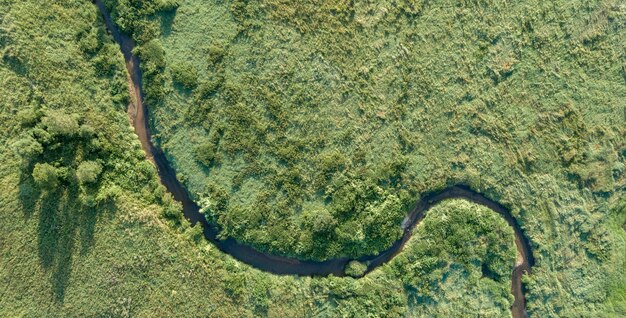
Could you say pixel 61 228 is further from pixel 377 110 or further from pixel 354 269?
pixel 377 110

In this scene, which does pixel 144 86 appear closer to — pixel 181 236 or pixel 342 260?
pixel 181 236

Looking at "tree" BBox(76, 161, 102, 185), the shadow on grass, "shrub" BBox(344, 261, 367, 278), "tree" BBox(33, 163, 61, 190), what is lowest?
the shadow on grass

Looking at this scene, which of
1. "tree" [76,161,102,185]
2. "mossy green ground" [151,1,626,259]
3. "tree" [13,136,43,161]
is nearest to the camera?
"tree" [13,136,43,161]

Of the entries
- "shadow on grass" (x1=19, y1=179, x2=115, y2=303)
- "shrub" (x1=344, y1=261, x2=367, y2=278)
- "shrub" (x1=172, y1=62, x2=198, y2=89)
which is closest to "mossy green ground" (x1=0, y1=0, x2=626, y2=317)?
"shadow on grass" (x1=19, y1=179, x2=115, y2=303)

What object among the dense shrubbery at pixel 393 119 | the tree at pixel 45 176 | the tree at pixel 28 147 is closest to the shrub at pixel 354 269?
the dense shrubbery at pixel 393 119

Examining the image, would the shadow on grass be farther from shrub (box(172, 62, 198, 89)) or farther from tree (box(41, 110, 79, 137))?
shrub (box(172, 62, 198, 89))

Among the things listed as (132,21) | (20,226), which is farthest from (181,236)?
(132,21)

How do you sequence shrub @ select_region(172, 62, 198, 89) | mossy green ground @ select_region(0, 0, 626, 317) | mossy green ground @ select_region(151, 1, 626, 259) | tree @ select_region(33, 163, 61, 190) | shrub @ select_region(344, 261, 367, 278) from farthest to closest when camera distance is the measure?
shrub @ select_region(344, 261, 367, 278), mossy green ground @ select_region(151, 1, 626, 259), shrub @ select_region(172, 62, 198, 89), mossy green ground @ select_region(0, 0, 626, 317), tree @ select_region(33, 163, 61, 190)
